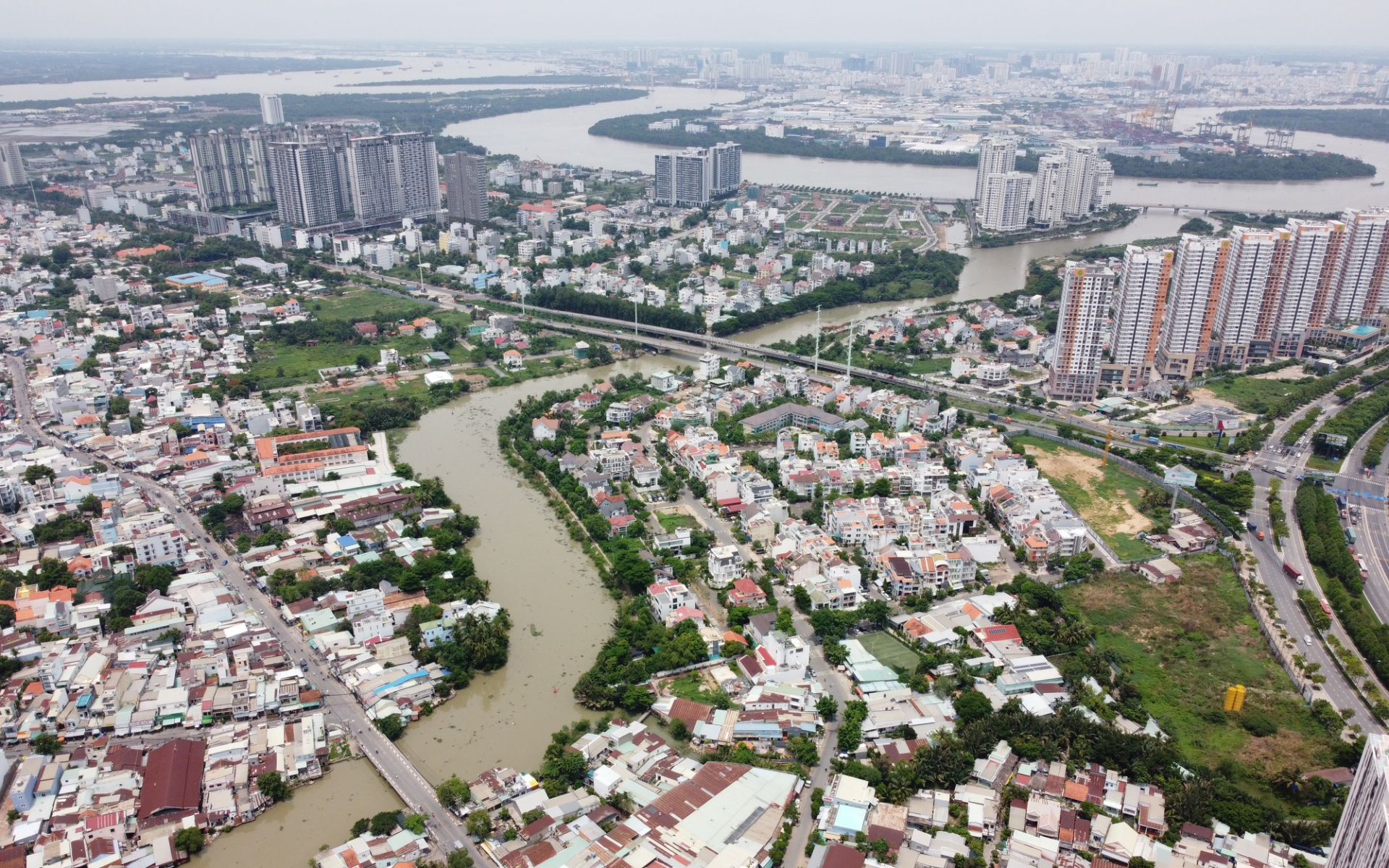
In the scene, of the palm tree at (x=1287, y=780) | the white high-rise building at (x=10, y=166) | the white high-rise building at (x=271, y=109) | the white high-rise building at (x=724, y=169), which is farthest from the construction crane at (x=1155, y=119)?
the white high-rise building at (x=10, y=166)

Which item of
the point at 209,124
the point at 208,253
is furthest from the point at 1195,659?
the point at 209,124

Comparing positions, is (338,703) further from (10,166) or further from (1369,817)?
(10,166)

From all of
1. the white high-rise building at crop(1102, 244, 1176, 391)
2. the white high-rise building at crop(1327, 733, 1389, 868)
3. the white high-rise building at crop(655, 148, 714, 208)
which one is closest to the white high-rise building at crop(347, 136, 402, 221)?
the white high-rise building at crop(655, 148, 714, 208)

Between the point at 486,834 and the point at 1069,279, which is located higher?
the point at 1069,279

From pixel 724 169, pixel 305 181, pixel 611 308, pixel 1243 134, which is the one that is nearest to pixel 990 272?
pixel 611 308

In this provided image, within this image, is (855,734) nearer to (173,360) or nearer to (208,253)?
(173,360)

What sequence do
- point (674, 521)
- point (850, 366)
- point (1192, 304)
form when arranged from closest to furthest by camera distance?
point (674, 521) < point (1192, 304) < point (850, 366)
